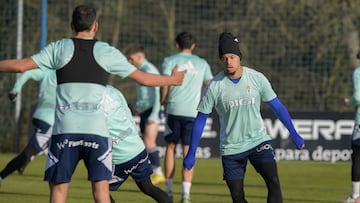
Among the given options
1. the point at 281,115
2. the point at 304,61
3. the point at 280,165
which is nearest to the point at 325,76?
the point at 304,61

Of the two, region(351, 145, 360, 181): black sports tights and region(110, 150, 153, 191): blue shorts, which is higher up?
region(110, 150, 153, 191): blue shorts

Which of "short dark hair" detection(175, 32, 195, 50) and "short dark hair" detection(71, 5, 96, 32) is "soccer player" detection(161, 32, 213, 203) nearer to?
"short dark hair" detection(175, 32, 195, 50)

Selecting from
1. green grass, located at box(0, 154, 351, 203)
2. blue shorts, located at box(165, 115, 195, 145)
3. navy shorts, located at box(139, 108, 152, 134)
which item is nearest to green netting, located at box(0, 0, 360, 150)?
green grass, located at box(0, 154, 351, 203)

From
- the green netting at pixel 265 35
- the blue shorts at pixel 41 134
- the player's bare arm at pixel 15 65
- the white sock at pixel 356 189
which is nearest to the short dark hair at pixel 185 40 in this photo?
the white sock at pixel 356 189

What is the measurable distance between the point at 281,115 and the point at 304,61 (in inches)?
616

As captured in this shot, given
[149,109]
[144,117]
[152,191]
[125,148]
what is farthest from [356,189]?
[144,117]

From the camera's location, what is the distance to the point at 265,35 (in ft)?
86.0

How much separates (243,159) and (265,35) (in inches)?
628

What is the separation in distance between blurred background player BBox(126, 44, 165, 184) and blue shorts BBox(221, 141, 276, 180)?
22.4 ft

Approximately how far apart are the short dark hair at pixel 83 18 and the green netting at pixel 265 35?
15081mm

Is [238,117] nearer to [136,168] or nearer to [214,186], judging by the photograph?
[136,168]

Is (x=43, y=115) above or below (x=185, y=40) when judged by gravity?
below

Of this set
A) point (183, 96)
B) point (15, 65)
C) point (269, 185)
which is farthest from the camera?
point (183, 96)

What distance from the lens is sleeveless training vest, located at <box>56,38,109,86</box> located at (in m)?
8.80
